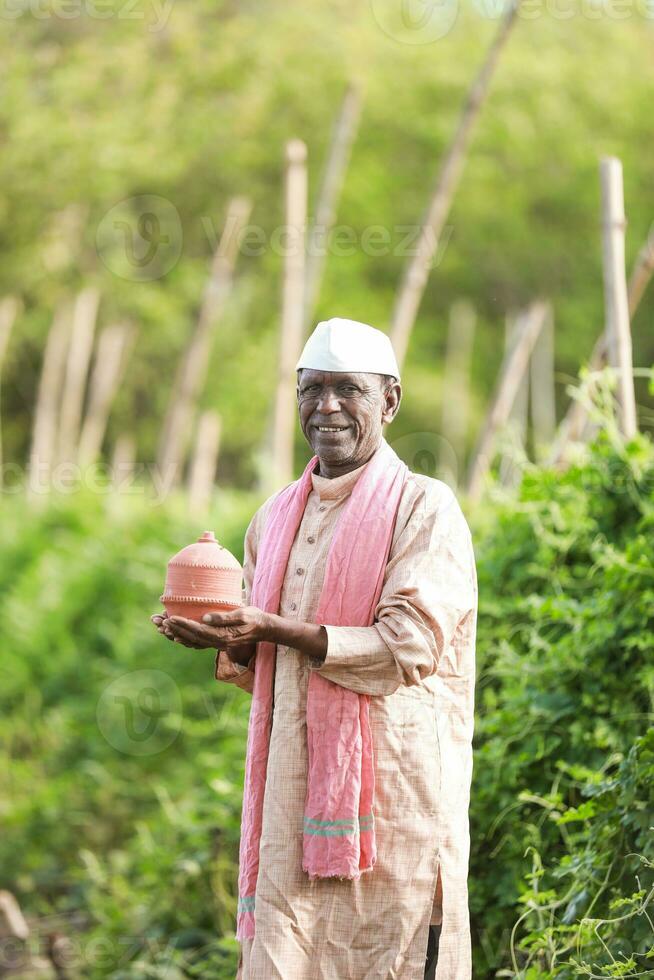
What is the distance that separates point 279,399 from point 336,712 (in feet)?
24.9


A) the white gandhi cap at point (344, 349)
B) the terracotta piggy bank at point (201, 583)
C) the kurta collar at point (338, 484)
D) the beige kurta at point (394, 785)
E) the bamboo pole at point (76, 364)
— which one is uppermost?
the bamboo pole at point (76, 364)

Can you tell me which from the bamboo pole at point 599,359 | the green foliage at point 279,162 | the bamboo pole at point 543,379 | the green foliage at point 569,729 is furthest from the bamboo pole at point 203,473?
the bamboo pole at point 543,379

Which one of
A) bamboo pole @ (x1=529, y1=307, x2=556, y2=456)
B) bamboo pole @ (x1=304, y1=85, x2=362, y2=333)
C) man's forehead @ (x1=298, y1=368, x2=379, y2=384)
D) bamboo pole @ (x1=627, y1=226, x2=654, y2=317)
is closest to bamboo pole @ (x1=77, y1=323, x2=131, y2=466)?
bamboo pole @ (x1=304, y1=85, x2=362, y2=333)

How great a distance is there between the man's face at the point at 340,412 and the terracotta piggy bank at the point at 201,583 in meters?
0.40

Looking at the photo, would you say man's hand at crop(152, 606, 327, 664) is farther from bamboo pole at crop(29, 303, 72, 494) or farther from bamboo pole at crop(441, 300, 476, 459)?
bamboo pole at crop(441, 300, 476, 459)

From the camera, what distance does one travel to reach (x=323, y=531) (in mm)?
3885

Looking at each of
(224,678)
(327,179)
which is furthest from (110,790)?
(327,179)

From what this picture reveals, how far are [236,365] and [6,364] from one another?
463cm

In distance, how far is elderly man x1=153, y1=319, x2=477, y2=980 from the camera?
3.60 meters

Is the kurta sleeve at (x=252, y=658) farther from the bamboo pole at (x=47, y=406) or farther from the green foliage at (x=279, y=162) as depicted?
the bamboo pole at (x=47, y=406)

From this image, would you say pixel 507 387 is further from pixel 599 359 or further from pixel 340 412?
pixel 340 412

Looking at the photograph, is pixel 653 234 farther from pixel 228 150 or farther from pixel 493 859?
pixel 228 150

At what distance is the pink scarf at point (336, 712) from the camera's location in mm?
3602

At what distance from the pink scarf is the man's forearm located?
118 millimetres
